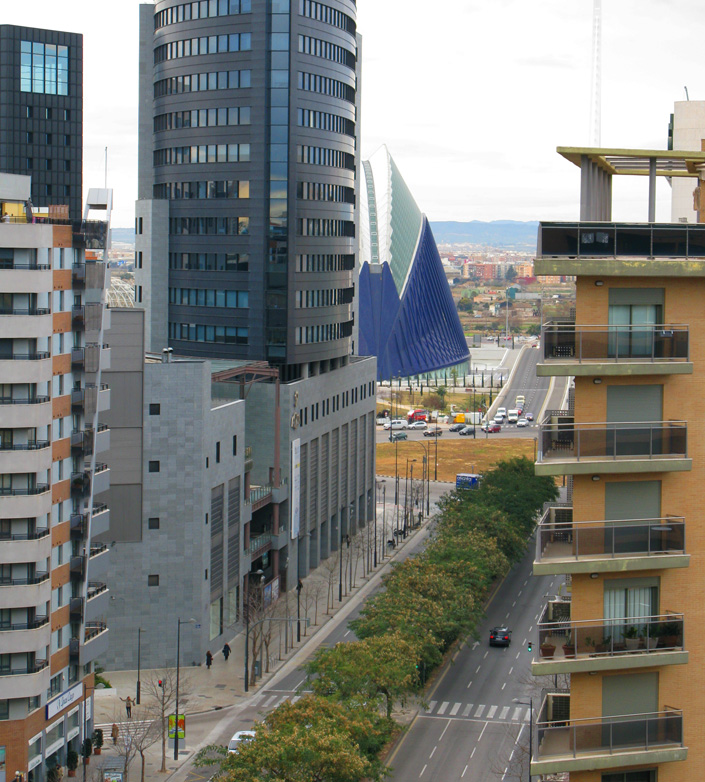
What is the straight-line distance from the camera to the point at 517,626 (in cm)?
9225

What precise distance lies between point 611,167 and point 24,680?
1637 inches

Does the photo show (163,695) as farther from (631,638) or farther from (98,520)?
(631,638)

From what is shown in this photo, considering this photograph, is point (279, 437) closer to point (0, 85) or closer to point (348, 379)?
point (348, 379)

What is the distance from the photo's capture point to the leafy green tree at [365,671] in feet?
208

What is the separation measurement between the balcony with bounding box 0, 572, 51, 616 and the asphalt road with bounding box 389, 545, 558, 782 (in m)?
19.0

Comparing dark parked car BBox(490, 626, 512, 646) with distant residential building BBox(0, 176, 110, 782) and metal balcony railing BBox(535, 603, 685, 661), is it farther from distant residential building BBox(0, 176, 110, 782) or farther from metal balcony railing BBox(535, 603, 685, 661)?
metal balcony railing BBox(535, 603, 685, 661)

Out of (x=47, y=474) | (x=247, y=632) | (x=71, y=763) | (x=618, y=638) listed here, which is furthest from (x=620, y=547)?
(x=247, y=632)

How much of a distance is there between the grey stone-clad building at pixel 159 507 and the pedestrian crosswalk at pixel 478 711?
55.1 feet

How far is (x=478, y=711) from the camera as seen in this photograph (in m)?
73.4

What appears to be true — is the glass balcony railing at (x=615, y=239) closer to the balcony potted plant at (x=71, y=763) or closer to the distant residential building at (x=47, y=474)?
the distant residential building at (x=47, y=474)

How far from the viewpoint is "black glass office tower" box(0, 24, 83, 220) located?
177875 millimetres

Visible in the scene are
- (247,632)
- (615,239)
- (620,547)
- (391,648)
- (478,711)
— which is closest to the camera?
(615,239)

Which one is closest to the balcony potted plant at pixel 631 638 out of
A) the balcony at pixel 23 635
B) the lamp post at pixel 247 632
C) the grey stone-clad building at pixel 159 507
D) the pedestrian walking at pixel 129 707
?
the balcony at pixel 23 635

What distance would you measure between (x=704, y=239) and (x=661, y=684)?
915cm
